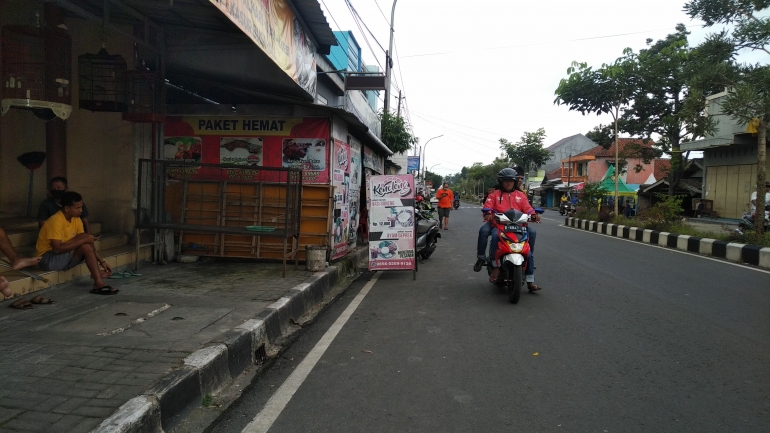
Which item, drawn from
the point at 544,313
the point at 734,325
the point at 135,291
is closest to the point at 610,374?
the point at 544,313

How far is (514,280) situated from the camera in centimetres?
622

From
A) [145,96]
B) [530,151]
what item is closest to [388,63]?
[145,96]

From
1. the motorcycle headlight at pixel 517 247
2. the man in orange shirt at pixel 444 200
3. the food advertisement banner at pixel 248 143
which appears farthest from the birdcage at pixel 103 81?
the man in orange shirt at pixel 444 200

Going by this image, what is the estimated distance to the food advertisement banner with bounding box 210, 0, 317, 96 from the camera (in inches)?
192

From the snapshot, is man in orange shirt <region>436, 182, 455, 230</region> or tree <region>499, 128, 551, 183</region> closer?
man in orange shirt <region>436, 182, 455, 230</region>

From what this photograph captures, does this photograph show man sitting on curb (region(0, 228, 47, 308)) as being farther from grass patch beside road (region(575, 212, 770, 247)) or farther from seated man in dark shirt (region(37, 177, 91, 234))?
grass patch beside road (region(575, 212, 770, 247))

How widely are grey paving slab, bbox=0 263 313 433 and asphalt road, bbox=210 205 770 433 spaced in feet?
2.28

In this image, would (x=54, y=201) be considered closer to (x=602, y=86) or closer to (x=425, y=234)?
(x=425, y=234)

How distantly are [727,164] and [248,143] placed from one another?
2573cm

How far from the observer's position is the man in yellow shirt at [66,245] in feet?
18.3

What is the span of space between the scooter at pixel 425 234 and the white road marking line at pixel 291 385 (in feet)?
13.3

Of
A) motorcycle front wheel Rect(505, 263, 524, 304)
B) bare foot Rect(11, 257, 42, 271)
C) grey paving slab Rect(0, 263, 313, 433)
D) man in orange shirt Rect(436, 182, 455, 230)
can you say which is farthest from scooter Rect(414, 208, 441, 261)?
man in orange shirt Rect(436, 182, 455, 230)

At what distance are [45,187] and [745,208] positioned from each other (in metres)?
27.1

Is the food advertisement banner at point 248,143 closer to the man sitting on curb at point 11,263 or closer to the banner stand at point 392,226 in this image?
the banner stand at point 392,226
